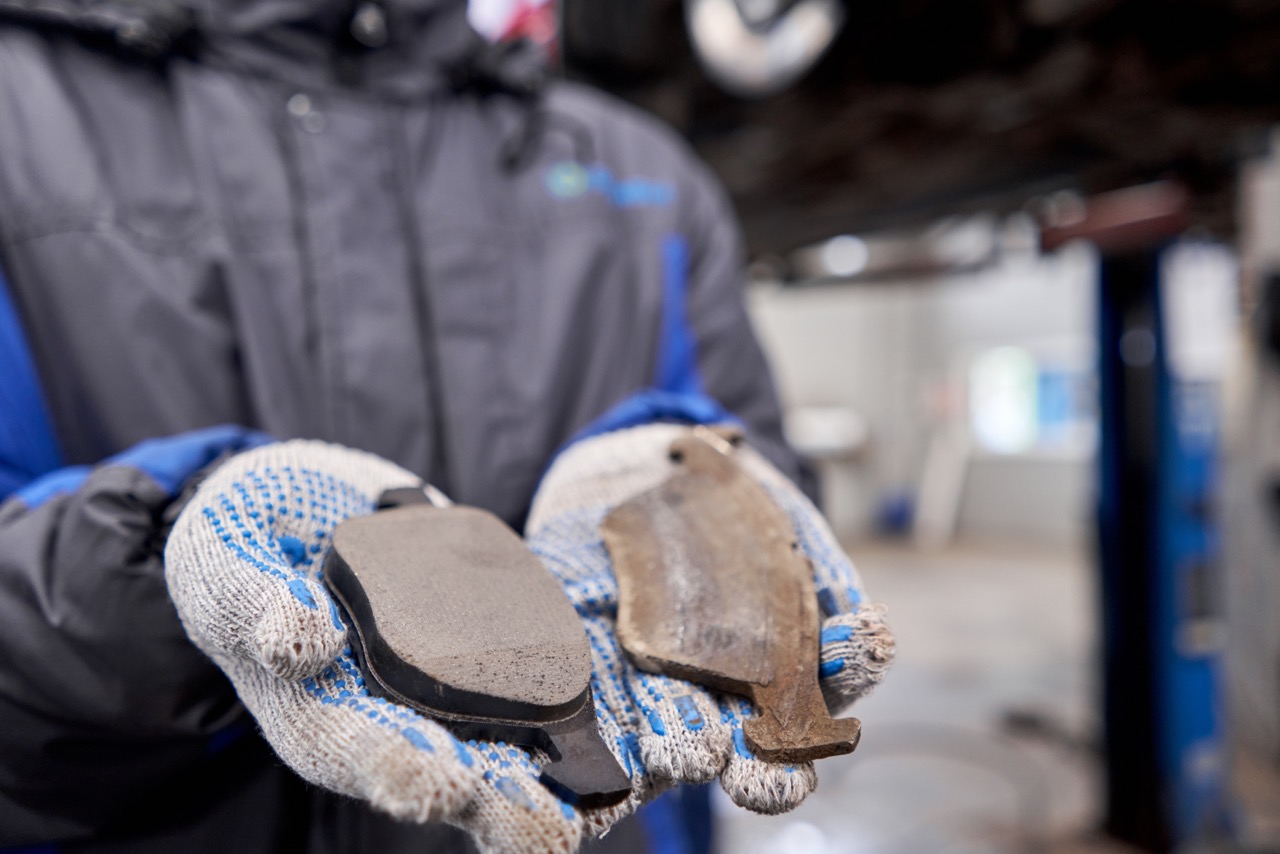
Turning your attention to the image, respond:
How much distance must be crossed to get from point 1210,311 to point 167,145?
16.9 feet

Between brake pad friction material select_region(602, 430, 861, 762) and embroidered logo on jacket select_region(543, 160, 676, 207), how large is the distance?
346mm

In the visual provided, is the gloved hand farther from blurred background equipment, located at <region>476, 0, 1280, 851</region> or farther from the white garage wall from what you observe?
the white garage wall

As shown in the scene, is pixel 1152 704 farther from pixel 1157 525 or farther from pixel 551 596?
pixel 551 596

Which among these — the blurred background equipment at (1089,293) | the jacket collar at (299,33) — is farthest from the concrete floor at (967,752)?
the jacket collar at (299,33)

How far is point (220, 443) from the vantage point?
474 millimetres

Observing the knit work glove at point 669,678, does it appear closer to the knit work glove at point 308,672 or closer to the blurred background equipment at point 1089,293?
the knit work glove at point 308,672

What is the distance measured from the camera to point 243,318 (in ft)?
1.84

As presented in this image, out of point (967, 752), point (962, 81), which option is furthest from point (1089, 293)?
point (967, 752)

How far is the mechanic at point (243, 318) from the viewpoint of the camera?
0.40 metres

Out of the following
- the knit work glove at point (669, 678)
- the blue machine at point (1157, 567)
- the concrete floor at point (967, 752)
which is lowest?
the concrete floor at point (967, 752)

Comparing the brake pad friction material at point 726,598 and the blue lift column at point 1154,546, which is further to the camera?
the blue lift column at point 1154,546

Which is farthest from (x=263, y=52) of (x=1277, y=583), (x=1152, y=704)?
(x=1277, y=583)

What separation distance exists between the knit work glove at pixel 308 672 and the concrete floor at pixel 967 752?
29 cm

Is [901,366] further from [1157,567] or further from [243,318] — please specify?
[243,318]
